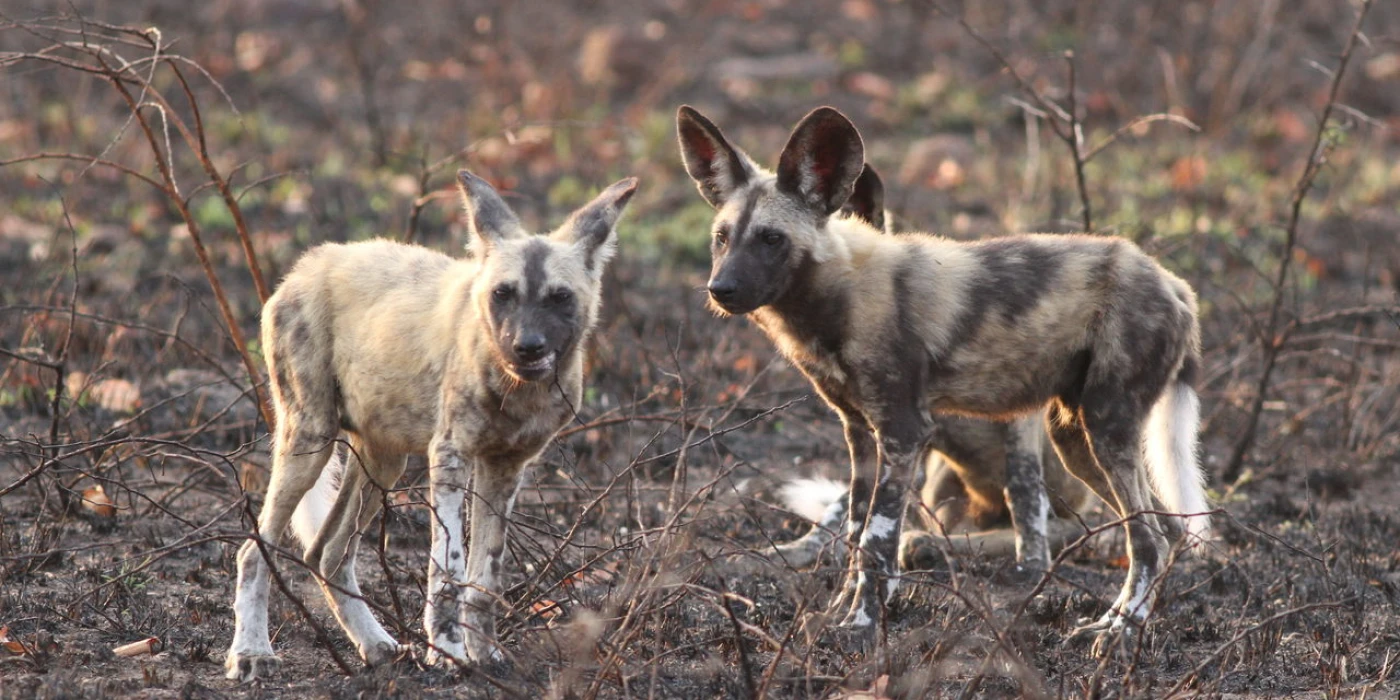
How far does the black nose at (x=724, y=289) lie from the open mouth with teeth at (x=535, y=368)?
867mm

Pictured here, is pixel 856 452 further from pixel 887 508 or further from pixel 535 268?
pixel 535 268

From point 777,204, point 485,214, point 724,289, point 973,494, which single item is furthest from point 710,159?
point 973,494

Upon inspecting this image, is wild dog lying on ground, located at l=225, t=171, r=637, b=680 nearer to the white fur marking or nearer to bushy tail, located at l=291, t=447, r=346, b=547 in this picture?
bushy tail, located at l=291, t=447, r=346, b=547

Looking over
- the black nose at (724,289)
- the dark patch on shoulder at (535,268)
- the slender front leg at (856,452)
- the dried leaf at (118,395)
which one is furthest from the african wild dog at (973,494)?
the dried leaf at (118,395)

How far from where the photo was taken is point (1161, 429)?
555 cm

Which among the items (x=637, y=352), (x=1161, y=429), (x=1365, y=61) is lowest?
(x=1365, y=61)

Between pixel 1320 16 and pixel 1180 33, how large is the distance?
341 centimetres

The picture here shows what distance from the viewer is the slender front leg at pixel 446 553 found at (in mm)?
4402

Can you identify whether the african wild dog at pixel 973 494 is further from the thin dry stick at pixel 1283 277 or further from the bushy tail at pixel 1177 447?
the thin dry stick at pixel 1283 277

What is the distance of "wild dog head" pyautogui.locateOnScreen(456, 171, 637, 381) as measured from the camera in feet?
14.3

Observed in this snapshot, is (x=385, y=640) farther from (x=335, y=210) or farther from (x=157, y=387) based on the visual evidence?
(x=335, y=210)

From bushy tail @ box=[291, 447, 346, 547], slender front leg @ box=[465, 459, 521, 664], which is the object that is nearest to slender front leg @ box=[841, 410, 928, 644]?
slender front leg @ box=[465, 459, 521, 664]

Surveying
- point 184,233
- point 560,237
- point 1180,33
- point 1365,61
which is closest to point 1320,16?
point 1365,61

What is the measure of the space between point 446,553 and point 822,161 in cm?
186
